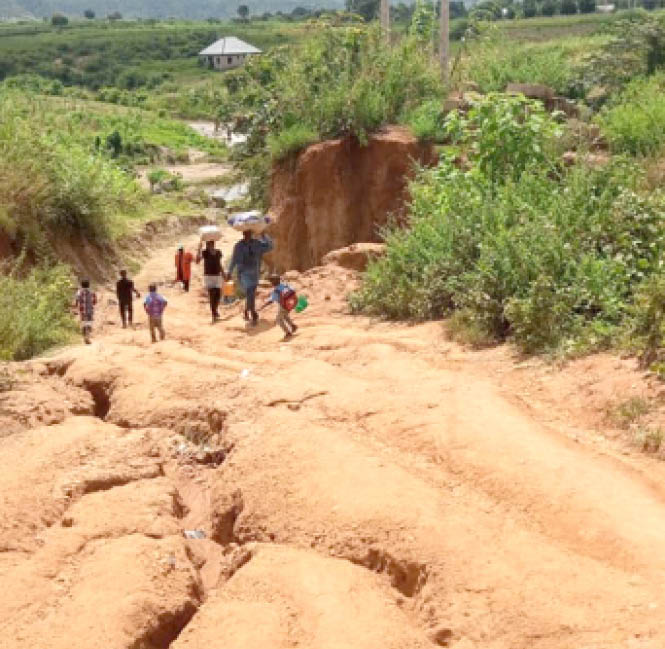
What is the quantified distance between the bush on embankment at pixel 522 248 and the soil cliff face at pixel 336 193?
392 centimetres

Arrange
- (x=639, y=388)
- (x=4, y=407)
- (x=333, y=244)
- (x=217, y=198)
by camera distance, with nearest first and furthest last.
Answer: (x=639, y=388) < (x=4, y=407) < (x=333, y=244) < (x=217, y=198)

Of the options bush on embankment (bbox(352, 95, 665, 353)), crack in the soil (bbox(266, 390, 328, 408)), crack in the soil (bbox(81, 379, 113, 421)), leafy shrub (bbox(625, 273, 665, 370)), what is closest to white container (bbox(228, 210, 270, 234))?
bush on embankment (bbox(352, 95, 665, 353))

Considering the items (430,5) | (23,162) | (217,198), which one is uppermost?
(430,5)

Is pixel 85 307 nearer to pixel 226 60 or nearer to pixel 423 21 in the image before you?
pixel 423 21

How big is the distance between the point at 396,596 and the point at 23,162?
12.6 meters

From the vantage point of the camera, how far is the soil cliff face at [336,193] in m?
14.5

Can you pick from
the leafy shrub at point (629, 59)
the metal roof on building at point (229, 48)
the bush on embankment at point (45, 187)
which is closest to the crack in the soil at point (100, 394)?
the bush on embankment at point (45, 187)

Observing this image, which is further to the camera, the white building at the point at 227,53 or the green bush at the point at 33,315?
the white building at the point at 227,53

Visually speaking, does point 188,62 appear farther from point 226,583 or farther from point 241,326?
point 226,583

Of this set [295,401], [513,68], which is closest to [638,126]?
[513,68]

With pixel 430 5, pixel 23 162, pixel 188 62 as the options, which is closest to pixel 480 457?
pixel 23 162

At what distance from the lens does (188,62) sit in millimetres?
77812

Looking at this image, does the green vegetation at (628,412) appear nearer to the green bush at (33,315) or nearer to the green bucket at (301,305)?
the green bucket at (301,305)

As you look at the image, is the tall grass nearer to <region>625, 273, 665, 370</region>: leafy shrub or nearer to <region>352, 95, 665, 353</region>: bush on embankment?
<region>352, 95, 665, 353</region>: bush on embankment
